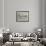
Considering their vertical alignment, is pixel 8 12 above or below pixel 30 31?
above

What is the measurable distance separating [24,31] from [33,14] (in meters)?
0.29

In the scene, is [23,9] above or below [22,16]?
above

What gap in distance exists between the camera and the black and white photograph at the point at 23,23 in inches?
70.4

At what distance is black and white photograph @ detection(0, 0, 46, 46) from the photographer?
179 cm

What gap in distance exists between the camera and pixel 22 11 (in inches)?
72.2

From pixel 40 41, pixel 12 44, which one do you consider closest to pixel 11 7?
pixel 12 44

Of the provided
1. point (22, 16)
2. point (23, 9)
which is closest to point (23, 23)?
point (22, 16)

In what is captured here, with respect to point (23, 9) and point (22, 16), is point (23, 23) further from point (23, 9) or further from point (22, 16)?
point (23, 9)

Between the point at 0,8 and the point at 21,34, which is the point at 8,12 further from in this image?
the point at 21,34

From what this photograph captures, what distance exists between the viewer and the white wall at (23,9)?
1799mm

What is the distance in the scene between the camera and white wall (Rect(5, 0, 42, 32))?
1.80m

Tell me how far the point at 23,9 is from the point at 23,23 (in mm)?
215

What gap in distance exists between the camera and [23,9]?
183 centimetres

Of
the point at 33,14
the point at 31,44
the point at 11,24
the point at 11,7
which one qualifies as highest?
the point at 11,7
